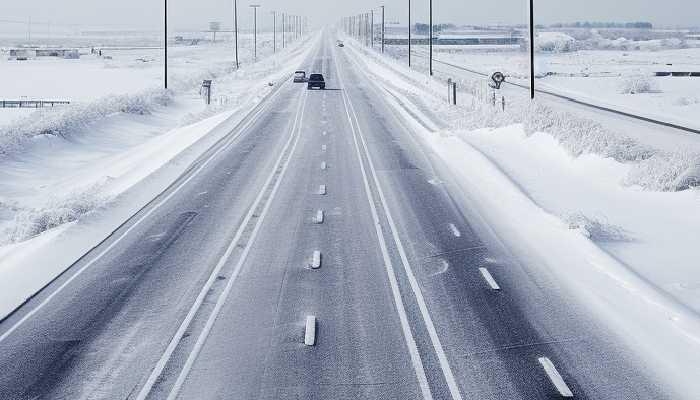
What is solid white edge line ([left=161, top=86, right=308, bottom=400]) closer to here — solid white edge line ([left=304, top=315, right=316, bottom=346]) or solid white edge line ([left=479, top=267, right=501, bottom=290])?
solid white edge line ([left=304, top=315, right=316, bottom=346])

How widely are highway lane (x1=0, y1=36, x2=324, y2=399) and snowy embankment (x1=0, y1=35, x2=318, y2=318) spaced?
2.10 feet

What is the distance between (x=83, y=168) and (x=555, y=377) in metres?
24.9

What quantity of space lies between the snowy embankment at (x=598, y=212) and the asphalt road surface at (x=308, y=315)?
2.05 ft

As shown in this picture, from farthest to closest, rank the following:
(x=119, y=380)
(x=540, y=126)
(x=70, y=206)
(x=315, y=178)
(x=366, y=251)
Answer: (x=540, y=126) < (x=315, y=178) < (x=70, y=206) < (x=366, y=251) < (x=119, y=380)

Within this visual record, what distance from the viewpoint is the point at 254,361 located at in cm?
1023

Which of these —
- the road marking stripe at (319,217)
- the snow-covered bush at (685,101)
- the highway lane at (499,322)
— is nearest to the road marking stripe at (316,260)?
the highway lane at (499,322)

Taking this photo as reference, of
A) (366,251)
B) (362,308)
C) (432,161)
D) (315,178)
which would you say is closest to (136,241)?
(366,251)

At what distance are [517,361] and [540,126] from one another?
20.0m

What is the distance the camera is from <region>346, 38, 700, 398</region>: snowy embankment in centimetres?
1154

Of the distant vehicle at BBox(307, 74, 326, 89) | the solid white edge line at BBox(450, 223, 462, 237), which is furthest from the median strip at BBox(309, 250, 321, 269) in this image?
the distant vehicle at BBox(307, 74, 326, 89)

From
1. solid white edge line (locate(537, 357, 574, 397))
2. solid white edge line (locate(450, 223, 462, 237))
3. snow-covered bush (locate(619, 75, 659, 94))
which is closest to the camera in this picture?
solid white edge line (locate(537, 357, 574, 397))

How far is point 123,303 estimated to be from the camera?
12672 millimetres

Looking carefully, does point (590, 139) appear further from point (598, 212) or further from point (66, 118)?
point (66, 118)

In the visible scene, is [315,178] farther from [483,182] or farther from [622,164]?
[622,164]
